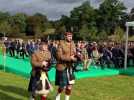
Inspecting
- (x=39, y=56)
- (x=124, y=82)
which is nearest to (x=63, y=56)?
(x=39, y=56)

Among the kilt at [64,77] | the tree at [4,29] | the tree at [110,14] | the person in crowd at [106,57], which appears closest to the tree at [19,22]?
the tree at [4,29]

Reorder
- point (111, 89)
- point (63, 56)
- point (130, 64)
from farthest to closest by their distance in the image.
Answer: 1. point (130, 64)
2. point (111, 89)
3. point (63, 56)

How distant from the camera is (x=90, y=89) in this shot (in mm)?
13359

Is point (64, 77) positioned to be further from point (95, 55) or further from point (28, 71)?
point (95, 55)

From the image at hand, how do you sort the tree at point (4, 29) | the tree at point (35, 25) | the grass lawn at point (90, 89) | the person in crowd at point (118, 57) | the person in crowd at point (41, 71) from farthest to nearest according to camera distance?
the tree at point (35, 25) → the tree at point (4, 29) → the person in crowd at point (118, 57) → the grass lawn at point (90, 89) → the person in crowd at point (41, 71)

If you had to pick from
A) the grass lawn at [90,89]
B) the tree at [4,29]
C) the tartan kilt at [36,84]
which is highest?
the tartan kilt at [36,84]

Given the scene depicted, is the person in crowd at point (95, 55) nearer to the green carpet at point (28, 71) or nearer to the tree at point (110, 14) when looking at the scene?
the green carpet at point (28, 71)

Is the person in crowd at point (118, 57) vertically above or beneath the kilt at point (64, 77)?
beneath

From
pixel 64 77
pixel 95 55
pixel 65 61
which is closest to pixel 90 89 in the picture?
pixel 64 77

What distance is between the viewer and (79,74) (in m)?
17.0

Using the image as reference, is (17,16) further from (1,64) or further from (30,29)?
(1,64)

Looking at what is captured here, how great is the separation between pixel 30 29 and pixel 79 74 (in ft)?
310

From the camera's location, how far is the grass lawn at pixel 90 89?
38.3 ft

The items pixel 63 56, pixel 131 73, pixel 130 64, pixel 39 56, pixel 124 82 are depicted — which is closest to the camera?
pixel 39 56
